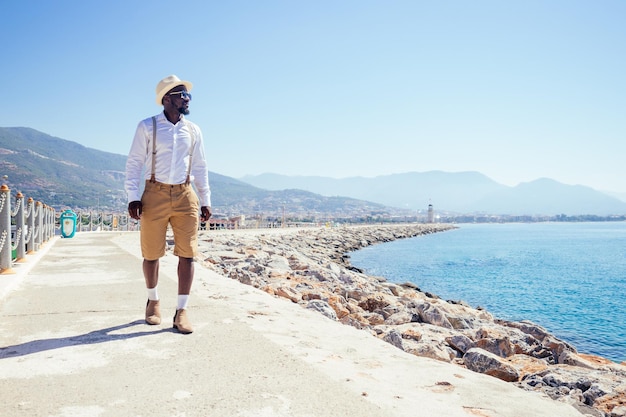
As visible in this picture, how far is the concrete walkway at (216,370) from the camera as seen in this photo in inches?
84.7

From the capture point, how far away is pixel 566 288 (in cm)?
1847

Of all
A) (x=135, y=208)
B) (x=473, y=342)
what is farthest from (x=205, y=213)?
(x=473, y=342)

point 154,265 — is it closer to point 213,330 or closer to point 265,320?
point 213,330

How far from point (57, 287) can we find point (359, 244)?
123 feet

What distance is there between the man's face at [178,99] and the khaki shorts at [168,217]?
1.95 ft

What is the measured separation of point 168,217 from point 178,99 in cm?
91

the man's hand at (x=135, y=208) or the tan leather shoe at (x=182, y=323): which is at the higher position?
the man's hand at (x=135, y=208)

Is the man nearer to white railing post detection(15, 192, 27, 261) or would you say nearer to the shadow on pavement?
the shadow on pavement

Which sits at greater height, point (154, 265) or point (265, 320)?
point (154, 265)

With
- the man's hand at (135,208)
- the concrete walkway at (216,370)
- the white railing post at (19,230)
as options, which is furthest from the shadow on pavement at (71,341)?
the white railing post at (19,230)

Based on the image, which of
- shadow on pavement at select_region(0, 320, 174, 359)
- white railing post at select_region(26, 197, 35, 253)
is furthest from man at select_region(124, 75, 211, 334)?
white railing post at select_region(26, 197, 35, 253)

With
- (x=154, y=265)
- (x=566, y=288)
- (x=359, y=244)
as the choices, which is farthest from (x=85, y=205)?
(x=154, y=265)

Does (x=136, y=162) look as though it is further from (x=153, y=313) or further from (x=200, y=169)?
(x=153, y=313)

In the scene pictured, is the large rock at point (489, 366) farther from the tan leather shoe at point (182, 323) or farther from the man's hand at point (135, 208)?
the man's hand at point (135, 208)
